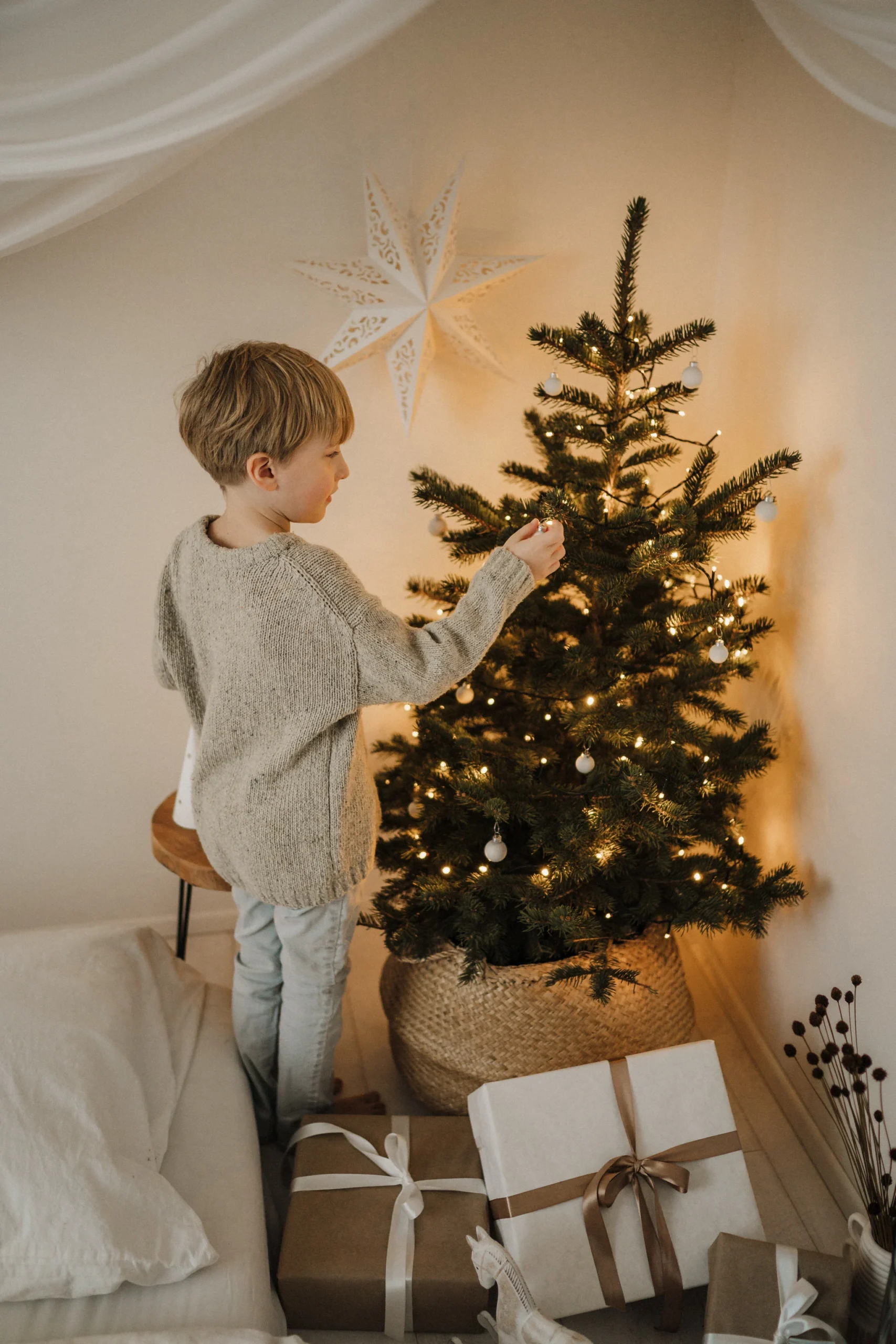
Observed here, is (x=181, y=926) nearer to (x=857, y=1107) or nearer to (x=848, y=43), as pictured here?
(x=857, y=1107)

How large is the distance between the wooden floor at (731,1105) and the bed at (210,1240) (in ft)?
0.65

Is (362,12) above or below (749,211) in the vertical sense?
below

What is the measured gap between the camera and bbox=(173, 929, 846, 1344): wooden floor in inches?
53.5

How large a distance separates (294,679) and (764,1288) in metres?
1.01

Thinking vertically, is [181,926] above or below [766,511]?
below

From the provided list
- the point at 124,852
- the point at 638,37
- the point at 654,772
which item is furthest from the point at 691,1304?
the point at 638,37

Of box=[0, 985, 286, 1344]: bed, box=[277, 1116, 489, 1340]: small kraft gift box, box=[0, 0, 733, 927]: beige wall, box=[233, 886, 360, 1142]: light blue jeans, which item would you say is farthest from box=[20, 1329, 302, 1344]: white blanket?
box=[0, 0, 733, 927]: beige wall

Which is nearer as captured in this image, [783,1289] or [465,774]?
[783,1289]

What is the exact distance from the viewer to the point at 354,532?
6.59 ft

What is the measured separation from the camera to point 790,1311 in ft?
3.76

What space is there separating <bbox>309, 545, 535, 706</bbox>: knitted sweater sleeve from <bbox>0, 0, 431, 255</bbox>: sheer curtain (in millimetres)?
607

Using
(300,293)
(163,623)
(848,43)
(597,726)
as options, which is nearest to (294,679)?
(163,623)

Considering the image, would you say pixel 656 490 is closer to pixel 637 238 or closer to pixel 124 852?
pixel 637 238

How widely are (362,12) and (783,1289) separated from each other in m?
1.65
